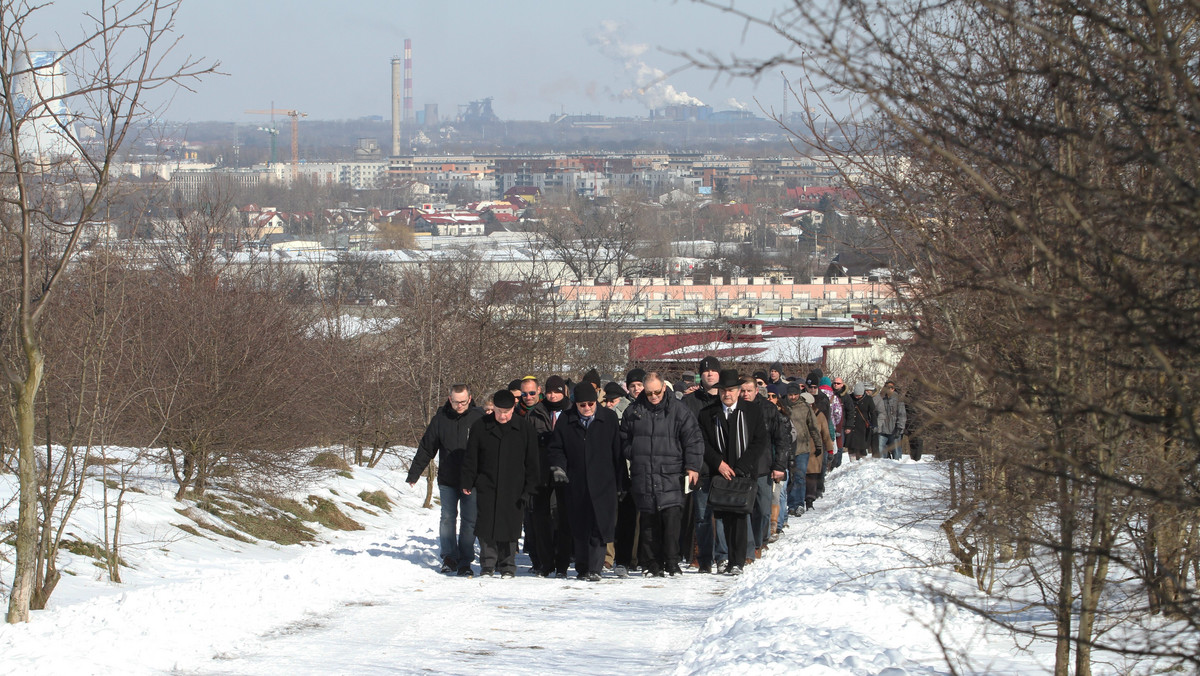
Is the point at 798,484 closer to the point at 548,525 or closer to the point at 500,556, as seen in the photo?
the point at 548,525

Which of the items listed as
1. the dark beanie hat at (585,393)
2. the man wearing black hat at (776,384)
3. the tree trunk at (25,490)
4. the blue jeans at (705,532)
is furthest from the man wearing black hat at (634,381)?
the tree trunk at (25,490)

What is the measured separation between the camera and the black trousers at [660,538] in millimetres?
11469

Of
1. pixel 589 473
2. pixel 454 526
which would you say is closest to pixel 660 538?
pixel 589 473

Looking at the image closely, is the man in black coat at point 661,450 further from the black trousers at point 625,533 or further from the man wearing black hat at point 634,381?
the man wearing black hat at point 634,381

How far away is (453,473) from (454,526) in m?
0.50

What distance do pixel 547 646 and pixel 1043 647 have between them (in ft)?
10.1

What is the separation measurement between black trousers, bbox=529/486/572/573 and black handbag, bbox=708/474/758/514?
1.43 m

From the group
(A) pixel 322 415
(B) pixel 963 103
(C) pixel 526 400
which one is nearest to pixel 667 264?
(A) pixel 322 415

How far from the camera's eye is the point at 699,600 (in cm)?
1009

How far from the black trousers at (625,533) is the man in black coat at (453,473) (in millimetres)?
1384

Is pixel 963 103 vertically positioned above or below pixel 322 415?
above

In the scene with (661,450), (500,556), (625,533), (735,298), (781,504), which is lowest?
(735,298)

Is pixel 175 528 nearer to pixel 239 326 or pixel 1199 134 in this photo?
pixel 239 326

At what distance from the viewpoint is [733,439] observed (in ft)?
38.7
